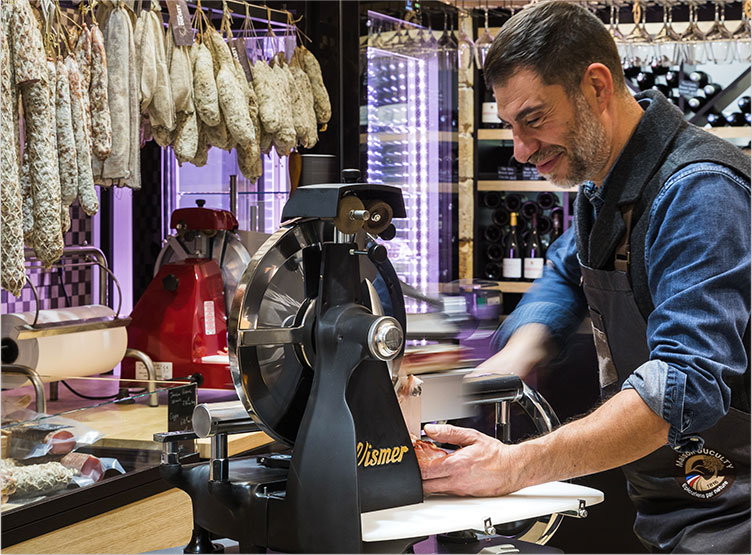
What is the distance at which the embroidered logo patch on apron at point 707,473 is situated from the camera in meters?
1.98

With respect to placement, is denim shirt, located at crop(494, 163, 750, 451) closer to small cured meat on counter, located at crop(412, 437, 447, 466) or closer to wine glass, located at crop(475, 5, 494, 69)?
small cured meat on counter, located at crop(412, 437, 447, 466)

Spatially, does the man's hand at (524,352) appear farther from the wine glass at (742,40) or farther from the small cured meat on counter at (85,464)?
the wine glass at (742,40)

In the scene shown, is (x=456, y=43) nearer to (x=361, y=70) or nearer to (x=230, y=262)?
(x=361, y=70)

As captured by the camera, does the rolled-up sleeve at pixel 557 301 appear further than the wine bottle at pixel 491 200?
No

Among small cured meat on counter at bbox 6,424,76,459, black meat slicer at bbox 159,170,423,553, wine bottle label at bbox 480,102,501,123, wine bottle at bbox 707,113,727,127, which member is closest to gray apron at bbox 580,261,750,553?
black meat slicer at bbox 159,170,423,553

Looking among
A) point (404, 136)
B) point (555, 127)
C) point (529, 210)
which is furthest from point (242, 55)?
point (555, 127)

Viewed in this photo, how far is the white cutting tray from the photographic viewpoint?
1.34 m

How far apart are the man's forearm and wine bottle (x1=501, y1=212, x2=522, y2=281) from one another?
4.03 meters

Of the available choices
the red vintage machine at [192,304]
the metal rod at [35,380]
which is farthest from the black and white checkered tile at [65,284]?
the metal rod at [35,380]

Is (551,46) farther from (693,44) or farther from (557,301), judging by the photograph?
(693,44)

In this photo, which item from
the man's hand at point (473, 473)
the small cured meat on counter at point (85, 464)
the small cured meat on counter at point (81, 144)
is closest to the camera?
the man's hand at point (473, 473)

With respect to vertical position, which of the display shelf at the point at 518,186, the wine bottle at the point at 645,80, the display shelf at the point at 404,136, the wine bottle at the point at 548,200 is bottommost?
the wine bottle at the point at 548,200

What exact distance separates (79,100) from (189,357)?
121 centimetres

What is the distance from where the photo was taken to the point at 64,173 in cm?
306
